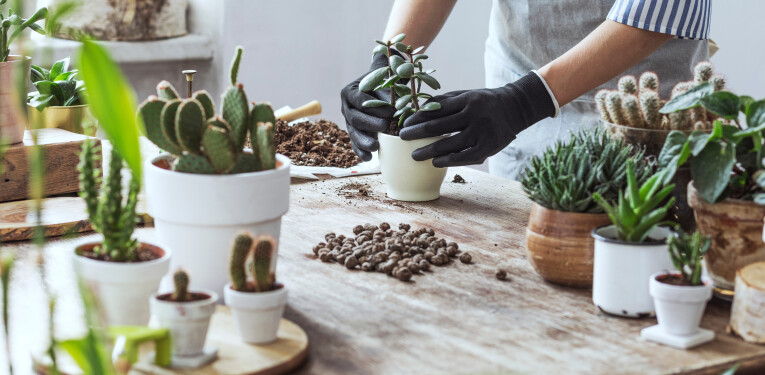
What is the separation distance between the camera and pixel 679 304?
93 centimetres

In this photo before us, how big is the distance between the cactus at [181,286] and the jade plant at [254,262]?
Result: 0.15ft

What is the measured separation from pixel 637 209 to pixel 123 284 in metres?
0.58

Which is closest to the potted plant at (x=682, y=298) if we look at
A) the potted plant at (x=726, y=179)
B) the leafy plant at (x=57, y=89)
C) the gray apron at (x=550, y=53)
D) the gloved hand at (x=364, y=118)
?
the potted plant at (x=726, y=179)

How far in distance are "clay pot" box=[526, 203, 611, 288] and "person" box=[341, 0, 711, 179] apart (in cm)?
48

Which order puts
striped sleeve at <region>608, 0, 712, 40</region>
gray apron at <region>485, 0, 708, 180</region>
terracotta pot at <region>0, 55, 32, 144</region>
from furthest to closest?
gray apron at <region>485, 0, 708, 180</region> → striped sleeve at <region>608, 0, 712, 40</region> → terracotta pot at <region>0, 55, 32, 144</region>

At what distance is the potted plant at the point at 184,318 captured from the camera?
0.83 meters

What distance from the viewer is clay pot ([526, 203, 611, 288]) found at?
3.61 ft

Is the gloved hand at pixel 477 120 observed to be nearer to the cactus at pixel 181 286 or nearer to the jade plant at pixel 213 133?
the jade plant at pixel 213 133

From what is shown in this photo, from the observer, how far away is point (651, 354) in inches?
36.2

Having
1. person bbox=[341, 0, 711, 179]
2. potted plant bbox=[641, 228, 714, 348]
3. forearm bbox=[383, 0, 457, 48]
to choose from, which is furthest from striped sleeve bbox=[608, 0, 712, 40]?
potted plant bbox=[641, 228, 714, 348]

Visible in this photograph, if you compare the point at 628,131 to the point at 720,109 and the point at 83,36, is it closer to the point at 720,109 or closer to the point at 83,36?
the point at 720,109

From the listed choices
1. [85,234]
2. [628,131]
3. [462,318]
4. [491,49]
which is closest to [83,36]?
[462,318]

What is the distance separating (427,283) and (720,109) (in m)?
0.44

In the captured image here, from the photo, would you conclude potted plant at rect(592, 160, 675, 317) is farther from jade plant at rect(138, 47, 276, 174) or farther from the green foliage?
jade plant at rect(138, 47, 276, 174)
